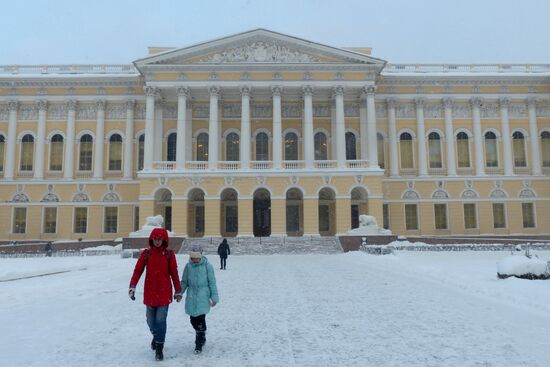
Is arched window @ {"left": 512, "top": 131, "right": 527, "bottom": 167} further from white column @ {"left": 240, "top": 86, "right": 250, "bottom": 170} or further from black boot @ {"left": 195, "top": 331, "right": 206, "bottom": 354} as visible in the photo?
black boot @ {"left": 195, "top": 331, "right": 206, "bottom": 354}

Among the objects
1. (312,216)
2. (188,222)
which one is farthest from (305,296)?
(188,222)

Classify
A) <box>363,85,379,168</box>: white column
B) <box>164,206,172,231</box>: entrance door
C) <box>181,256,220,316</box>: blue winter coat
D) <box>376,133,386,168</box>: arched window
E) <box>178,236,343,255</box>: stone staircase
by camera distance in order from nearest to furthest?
1. <box>181,256,220,316</box>: blue winter coat
2. <box>178,236,343,255</box>: stone staircase
3. <box>363,85,379,168</box>: white column
4. <box>164,206,172,231</box>: entrance door
5. <box>376,133,386,168</box>: arched window

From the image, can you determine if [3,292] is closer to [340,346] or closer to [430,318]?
[340,346]

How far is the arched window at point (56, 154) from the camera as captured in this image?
132 feet

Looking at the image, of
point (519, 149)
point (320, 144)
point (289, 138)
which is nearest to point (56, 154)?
point (289, 138)

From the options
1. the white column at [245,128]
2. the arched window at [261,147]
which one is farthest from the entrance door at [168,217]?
the arched window at [261,147]

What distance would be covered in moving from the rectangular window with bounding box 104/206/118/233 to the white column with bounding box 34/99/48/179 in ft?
21.5

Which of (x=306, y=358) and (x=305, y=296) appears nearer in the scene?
(x=306, y=358)

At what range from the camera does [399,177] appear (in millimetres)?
40125

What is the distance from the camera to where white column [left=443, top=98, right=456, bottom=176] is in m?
40.3

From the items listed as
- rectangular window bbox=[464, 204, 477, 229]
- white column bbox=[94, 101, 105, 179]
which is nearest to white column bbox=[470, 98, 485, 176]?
rectangular window bbox=[464, 204, 477, 229]

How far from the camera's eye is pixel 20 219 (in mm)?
39312

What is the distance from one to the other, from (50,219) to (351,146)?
89.7ft

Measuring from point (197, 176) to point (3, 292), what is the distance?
23.2 meters
